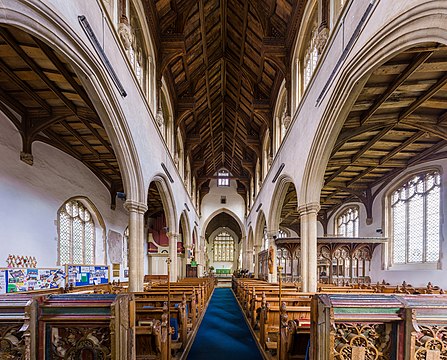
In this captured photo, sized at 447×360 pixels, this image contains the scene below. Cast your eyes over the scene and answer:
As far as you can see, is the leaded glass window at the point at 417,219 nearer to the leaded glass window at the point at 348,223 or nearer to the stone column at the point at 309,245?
the leaded glass window at the point at 348,223

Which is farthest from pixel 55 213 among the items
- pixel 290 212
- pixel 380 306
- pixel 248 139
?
pixel 290 212

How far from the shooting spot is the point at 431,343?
2.27 metres

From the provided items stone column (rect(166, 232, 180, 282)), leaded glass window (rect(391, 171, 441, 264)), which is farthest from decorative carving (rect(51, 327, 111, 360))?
leaded glass window (rect(391, 171, 441, 264))

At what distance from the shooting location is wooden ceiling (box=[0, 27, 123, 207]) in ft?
17.1

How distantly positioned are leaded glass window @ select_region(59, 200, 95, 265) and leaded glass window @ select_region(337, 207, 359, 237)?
10942 millimetres

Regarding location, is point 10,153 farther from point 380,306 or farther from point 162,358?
point 380,306

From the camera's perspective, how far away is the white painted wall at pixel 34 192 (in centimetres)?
693

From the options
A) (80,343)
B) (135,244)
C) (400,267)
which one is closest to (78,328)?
(80,343)

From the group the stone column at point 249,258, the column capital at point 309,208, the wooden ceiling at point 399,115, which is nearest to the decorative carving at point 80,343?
the wooden ceiling at point 399,115

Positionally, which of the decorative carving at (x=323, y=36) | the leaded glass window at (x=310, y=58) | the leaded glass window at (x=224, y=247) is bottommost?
the leaded glass window at (x=224, y=247)

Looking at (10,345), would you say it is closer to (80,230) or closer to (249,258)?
(80,230)

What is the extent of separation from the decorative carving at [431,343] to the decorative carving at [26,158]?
7.82 m

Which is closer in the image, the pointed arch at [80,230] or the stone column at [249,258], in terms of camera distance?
the pointed arch at [80,230]

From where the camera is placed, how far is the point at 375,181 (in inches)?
516
